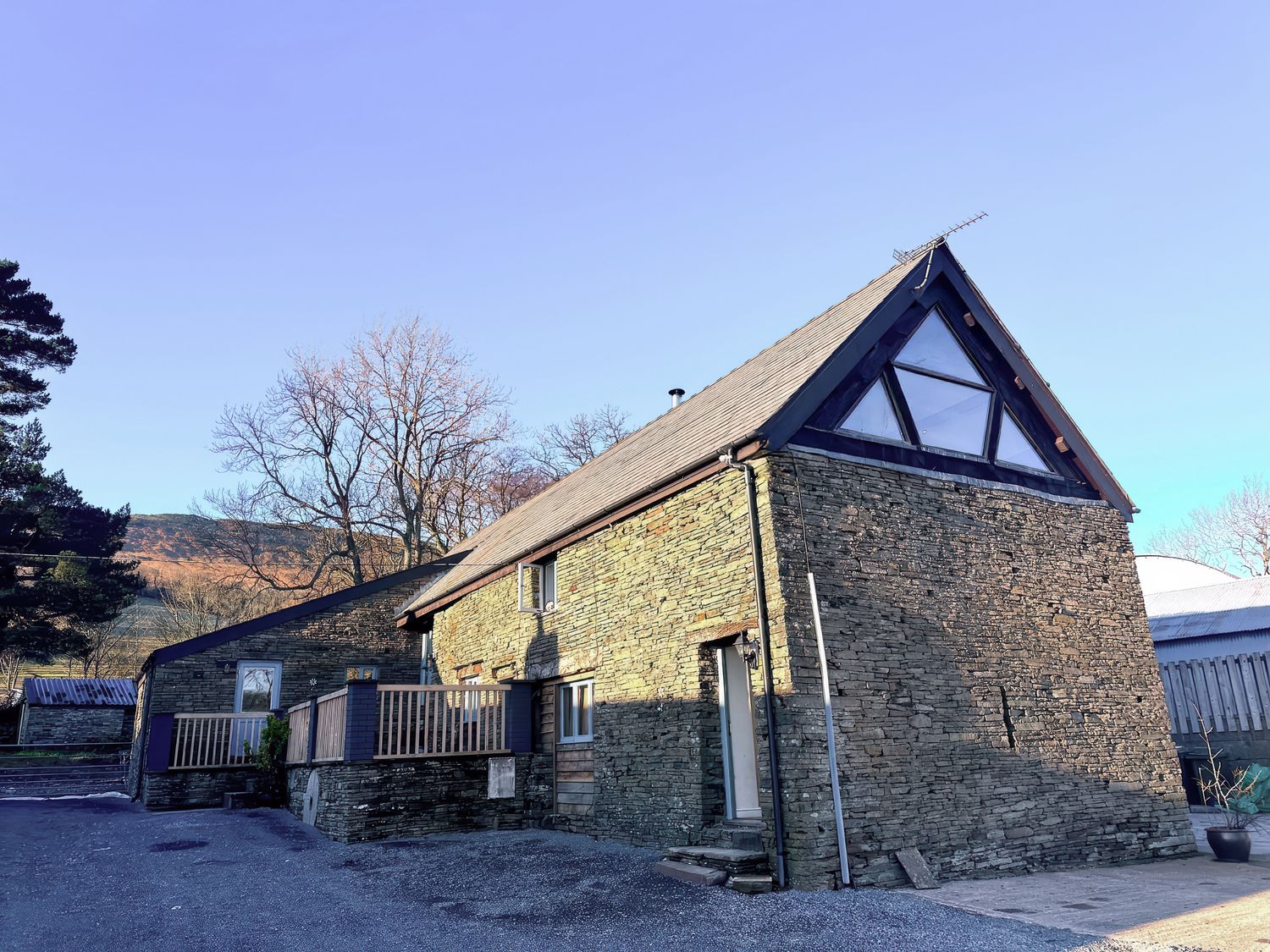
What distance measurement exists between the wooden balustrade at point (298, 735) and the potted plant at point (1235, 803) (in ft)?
42.9

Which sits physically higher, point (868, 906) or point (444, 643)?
point (444, 643)

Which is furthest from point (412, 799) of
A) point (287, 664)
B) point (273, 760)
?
point (287, 664)

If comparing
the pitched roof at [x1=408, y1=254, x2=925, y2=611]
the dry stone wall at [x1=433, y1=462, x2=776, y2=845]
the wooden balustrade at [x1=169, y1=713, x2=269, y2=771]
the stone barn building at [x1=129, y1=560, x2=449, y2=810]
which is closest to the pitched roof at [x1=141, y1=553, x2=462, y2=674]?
the stone barn building at [x1=129, y1=560, x2=449, y2=810]

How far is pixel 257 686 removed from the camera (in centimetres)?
1839

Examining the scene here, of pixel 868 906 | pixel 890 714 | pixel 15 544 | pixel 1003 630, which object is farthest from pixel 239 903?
pixel 15 544

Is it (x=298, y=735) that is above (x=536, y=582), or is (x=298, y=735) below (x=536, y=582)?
below

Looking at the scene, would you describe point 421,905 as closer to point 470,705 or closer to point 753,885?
→ point 753,885

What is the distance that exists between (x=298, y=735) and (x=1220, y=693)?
16690 millimetres

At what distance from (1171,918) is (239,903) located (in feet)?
27.6

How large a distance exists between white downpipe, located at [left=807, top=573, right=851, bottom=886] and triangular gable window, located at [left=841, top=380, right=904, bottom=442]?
2.40 metres

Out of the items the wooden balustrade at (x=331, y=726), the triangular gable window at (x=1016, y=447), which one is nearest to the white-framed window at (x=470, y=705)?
the wooden balustrade at (x=331, y=726)

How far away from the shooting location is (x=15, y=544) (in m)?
29.1

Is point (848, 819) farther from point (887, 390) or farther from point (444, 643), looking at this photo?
point (444, 643)

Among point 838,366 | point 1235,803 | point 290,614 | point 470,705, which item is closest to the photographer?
point 838,366
